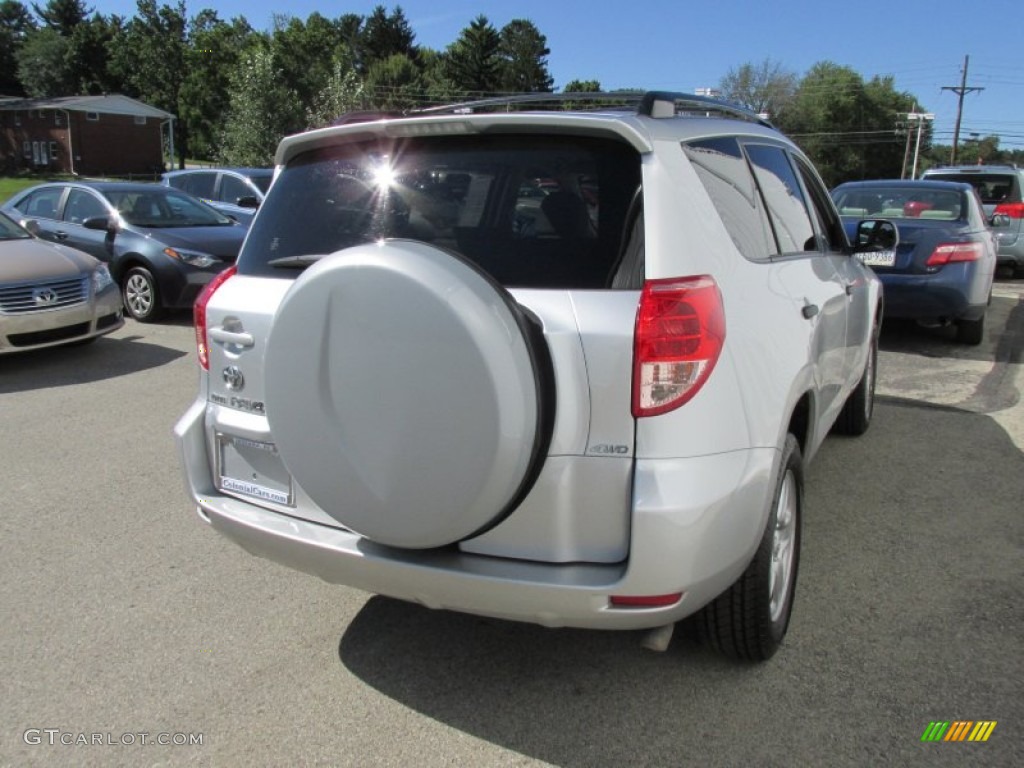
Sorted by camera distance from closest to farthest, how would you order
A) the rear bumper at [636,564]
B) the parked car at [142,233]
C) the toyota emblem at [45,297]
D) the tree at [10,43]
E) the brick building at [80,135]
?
the rear bumper at [636,564]
the toyota emblem at [45,297]
the parked car at [142,233]
the brick building at [80,135]
the tree at [10,43]

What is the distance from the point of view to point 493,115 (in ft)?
7.78

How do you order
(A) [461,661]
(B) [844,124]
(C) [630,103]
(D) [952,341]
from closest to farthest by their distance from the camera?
1. (A) [461,661]
2. (C) [630,103]
3. (D) [952,341]
4. (B) [844,124]

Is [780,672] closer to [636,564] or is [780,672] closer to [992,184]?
[636,564]

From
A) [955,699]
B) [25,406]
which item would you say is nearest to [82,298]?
[25,406]

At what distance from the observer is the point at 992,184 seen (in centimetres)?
1447

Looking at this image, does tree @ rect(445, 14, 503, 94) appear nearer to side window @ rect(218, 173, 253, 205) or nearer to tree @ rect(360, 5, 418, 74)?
tree @ rect(360, 5, 418, 74)

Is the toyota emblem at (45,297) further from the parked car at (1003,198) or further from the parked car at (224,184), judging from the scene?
the parked car at (1003,198)

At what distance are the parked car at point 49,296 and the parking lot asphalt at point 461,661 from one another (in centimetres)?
296

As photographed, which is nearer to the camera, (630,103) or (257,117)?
(630,103)

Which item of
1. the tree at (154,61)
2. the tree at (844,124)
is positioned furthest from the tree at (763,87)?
the tree at (154,61)

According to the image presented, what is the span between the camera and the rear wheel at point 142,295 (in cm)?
930

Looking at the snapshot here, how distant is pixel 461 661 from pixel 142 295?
7976 mm

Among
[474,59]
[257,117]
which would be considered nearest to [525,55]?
[474,59]

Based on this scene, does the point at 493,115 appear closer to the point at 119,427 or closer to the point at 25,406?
the point at 119,427
